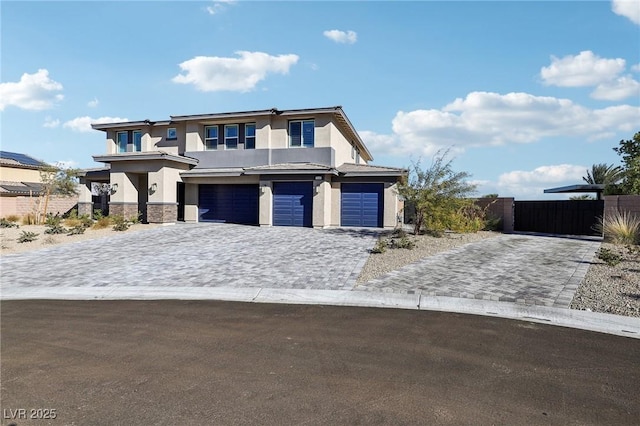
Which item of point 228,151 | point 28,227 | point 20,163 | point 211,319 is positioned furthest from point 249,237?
point 20,163

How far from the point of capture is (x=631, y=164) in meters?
20.2

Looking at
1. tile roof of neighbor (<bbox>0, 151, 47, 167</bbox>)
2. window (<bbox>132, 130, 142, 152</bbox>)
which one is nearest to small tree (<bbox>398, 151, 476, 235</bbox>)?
window (<bbox>132, 130, 142, 152</bbox>)

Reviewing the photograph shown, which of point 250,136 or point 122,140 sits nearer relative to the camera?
point 250,136

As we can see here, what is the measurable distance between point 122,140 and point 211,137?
8060 mm

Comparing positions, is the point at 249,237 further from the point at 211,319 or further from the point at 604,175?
the point at 604,175

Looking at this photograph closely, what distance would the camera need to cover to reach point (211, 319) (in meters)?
7.61

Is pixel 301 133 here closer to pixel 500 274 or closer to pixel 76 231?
pixel 76 231

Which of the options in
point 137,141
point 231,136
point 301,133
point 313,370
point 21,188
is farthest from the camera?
point 21,188

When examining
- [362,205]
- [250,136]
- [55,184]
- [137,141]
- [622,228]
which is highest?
[137,141]

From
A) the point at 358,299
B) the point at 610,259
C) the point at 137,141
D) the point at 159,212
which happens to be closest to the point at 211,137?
the point at 159,212

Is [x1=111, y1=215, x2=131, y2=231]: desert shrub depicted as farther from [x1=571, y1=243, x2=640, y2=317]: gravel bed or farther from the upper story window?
[x1=571, y1=243, x2=640, y2=317]: gravel bed

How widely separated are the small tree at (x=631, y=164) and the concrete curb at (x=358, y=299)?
1545cm

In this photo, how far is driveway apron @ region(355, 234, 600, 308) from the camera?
9.27 metres

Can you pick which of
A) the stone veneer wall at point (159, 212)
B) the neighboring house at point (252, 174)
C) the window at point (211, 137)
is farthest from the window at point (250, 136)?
the stone veneer wall at point (159, 212)
